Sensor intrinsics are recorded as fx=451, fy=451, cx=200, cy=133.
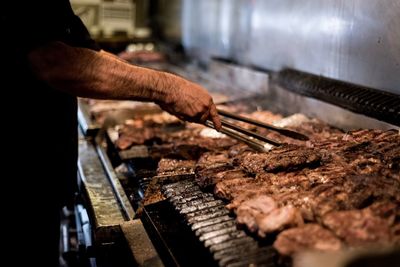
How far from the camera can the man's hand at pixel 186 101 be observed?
11.6 ft

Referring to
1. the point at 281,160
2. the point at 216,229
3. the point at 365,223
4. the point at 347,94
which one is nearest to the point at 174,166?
the point at 281,160

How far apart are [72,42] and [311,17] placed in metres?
3.91

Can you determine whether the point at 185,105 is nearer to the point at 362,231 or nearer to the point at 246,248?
the point at 246,248

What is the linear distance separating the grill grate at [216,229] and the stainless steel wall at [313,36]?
2643 millimetres

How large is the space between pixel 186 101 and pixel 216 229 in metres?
1.06

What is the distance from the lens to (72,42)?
3656 mm

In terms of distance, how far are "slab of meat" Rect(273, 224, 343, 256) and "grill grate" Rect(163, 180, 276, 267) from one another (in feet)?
0.38

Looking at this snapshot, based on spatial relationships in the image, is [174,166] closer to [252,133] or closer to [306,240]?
[252,133]

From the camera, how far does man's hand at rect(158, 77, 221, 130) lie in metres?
3.52

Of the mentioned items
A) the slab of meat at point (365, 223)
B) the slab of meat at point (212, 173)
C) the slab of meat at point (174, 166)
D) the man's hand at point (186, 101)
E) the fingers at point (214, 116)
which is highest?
the man's hand at point (186, 101)

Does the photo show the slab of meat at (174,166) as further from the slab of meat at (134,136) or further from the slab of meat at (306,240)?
the slab of meat at (306,240)

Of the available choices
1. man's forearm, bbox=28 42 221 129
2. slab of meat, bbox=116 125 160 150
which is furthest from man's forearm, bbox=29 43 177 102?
slab of meat, bbox=116 125 160 150

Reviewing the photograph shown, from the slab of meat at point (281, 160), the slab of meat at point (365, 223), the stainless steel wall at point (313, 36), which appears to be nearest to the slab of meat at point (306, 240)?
the slab of meat at point (365, 223)

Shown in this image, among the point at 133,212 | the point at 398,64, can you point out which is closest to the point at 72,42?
the point at 133,212
